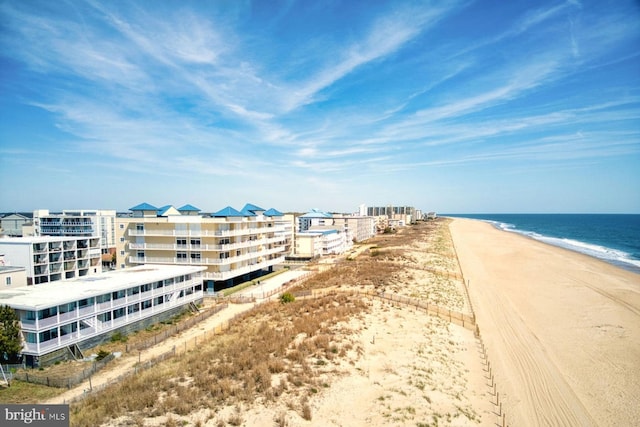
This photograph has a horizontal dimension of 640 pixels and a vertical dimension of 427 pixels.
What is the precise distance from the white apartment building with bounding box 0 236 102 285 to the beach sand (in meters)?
44.3

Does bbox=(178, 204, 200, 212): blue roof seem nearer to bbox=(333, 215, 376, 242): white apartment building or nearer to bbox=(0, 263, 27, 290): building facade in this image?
bbox=(0, 263, 27, 290): building facade

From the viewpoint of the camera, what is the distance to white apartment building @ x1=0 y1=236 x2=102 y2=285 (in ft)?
142

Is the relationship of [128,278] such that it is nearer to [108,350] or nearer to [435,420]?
[108,350]

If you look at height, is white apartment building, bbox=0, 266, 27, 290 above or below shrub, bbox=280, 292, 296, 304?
above

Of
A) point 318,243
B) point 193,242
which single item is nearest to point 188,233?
point 193,242

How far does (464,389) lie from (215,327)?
795 inches

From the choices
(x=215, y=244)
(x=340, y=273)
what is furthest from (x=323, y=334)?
(x=340, y=273)

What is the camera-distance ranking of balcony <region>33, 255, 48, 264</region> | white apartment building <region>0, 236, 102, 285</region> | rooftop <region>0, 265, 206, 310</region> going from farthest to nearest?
balcony <region>33, 255, 48, 264</region>, white apartment building <region>0, 236, 102, 285</region>, rooftop <region>0, 265, 206, 310</region>

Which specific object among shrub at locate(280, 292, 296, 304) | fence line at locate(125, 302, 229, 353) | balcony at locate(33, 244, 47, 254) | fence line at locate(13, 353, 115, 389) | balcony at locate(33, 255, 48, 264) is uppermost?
balcony at locate(33, 244, 47, 254)

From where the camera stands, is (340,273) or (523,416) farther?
(340,273)

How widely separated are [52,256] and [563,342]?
58047mm

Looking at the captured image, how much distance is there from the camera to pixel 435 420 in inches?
631

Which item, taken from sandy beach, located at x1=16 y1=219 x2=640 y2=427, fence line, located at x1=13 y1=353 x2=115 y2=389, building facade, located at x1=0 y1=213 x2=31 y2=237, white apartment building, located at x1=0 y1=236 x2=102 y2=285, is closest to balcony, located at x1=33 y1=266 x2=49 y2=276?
white apartment building, located at x1=0 y1=236 x2=102 y2=285

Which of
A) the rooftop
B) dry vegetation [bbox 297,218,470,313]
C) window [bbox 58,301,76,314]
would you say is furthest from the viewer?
dry vegetation [bbox 297,218,470,313]
